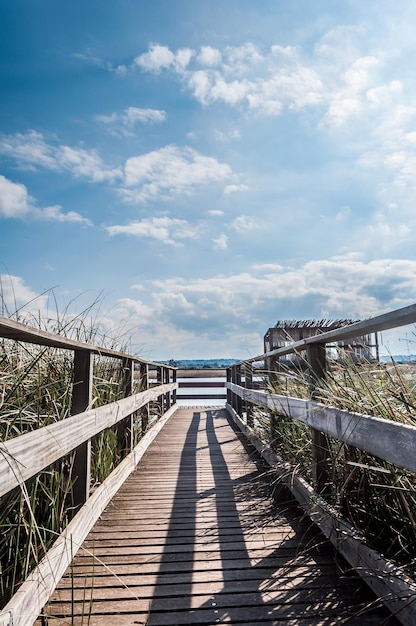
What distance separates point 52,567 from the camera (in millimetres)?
1540

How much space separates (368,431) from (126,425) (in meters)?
2.52

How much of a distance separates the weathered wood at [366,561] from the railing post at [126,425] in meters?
1.69

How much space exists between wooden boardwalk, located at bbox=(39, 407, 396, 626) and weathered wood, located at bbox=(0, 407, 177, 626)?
8 centimetres

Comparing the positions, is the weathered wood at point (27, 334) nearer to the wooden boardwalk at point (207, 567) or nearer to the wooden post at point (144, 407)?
the wooden boardwalk at point (207, 567)

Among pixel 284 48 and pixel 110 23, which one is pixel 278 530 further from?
pixel 110 23

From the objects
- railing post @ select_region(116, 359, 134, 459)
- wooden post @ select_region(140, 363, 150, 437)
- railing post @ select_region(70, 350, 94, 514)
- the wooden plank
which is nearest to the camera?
railing post @ select_region(70, 350, 94, 514)

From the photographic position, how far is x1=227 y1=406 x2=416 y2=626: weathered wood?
4.11 ft

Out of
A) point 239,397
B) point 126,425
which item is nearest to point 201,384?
point 239,397

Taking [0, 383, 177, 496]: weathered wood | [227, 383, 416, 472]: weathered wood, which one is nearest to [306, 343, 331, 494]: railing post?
[227, 383, 416, 472]: weathered wood

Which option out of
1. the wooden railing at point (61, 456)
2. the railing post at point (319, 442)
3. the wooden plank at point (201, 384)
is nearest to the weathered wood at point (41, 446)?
the wooden railing at point (61, 456)

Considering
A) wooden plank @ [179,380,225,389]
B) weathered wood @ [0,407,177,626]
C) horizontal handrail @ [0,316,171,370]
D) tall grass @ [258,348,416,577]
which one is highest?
horizontal handrail @ [0,316,171,370]

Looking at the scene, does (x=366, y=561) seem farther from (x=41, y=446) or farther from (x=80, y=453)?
(x=80, y=453)

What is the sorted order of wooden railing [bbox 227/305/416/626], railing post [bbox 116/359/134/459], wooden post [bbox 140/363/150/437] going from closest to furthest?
wooden railing [bbox 227/305/416/626], railing post [bbox 116/359/134/459], wooden post [bbox 140/363/150/437]

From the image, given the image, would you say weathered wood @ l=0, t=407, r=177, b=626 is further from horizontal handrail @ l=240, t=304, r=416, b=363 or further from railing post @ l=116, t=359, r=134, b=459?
horizontal handrail @ l=240, t=304, r=416, b=363
